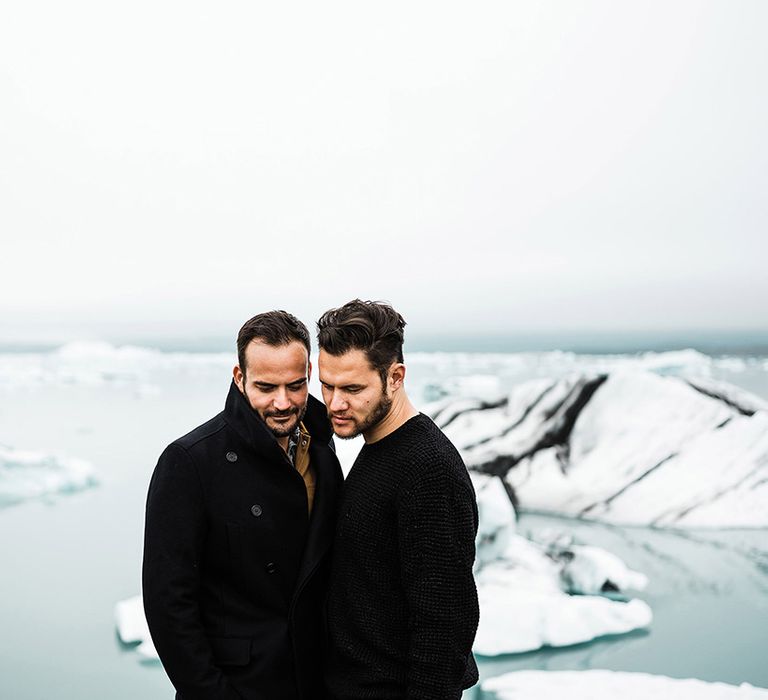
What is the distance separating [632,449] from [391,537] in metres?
2.60

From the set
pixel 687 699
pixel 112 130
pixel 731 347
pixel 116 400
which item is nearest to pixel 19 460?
pixel 116 400

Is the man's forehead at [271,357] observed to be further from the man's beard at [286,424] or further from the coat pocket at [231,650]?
the coat pocket at [231,650]

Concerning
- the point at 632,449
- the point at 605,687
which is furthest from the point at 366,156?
the point at 605,687

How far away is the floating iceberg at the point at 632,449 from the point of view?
10.9ft

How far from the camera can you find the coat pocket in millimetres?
1186

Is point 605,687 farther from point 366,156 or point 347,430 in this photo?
point 366,156

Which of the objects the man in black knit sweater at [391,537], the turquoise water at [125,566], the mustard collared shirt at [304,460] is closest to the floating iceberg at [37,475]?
the turquoise water at [125,566]

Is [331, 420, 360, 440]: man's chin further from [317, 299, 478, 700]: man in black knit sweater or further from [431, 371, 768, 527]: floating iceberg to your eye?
[431, 371, 768, 527]: floating iceberg

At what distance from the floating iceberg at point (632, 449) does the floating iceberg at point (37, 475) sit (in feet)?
5.89

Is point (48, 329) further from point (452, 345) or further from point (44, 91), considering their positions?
point (452, 345)

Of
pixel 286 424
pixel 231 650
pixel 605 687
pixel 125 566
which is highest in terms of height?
pixel 286 424

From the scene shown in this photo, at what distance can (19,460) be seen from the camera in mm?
3314

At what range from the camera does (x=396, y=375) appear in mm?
1161

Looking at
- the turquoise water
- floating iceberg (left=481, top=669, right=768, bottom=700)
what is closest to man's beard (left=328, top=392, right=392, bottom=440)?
floating iceberg (left=481, top=669, right=768, bottom=700)
